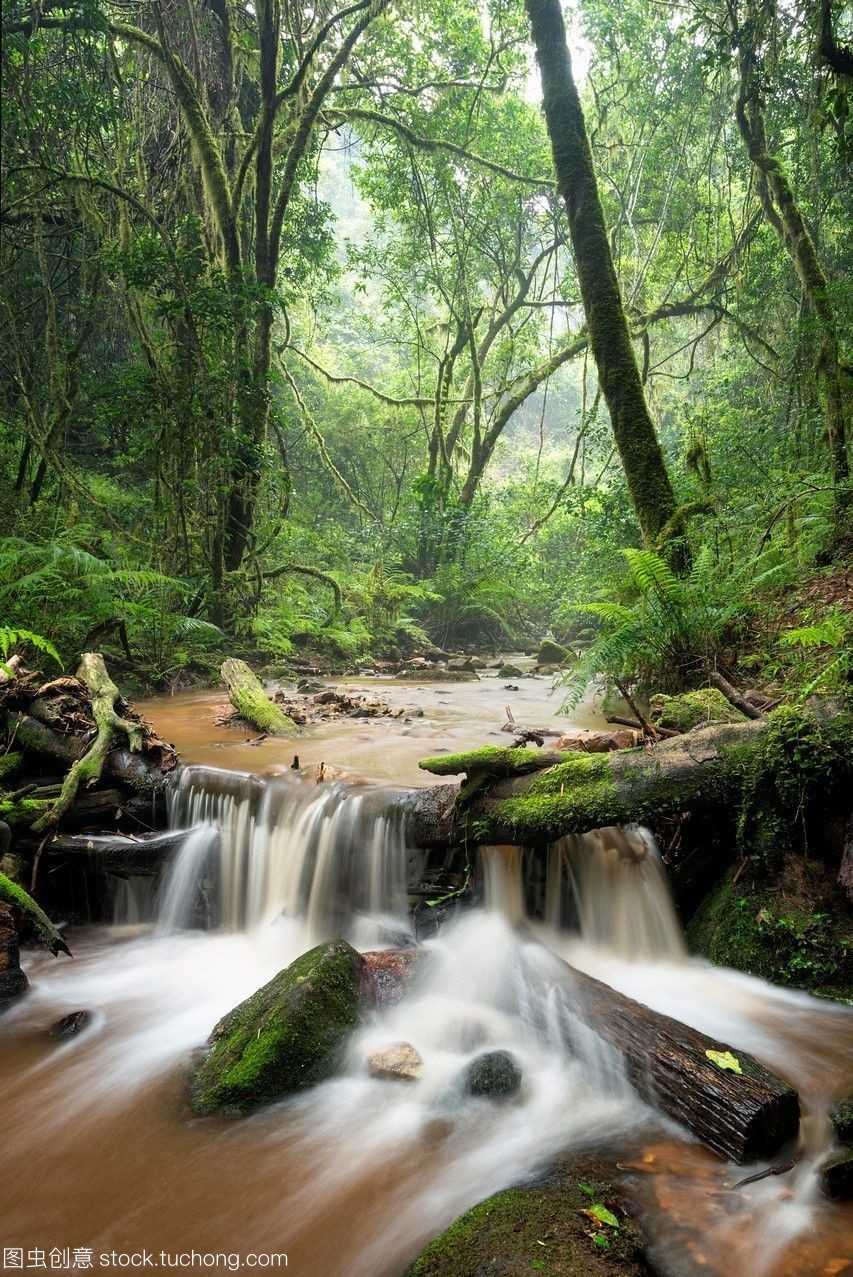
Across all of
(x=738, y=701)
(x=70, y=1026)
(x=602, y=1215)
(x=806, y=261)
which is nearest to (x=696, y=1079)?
(x=602, y=1215)

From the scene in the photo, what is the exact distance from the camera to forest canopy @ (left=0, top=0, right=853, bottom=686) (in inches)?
264

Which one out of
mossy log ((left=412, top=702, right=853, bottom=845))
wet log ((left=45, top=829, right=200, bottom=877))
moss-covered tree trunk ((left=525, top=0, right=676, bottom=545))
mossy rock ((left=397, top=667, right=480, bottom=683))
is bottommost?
wet log ((left=45, top=829, right=200, bottom=877))

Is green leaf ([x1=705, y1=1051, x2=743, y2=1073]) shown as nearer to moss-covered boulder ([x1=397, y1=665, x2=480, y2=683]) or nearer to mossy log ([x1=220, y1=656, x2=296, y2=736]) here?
mossy log ([x1=220, y1=656, x2=296, y2=736])

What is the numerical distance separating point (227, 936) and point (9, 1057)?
5.27 feet

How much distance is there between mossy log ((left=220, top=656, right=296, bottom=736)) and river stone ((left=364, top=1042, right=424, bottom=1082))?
14.6 feet

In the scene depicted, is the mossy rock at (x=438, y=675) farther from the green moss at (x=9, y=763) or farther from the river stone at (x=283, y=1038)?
the river stone at (x=283, y=1038)

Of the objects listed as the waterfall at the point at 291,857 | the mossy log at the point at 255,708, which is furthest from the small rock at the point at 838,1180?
the mossy log at the point at 255,708

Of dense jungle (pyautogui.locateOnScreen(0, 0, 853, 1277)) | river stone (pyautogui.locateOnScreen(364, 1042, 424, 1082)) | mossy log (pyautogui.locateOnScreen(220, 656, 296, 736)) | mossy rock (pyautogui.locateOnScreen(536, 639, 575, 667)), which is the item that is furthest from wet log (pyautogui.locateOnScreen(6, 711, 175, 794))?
mossy rock (pyautogui.locateOnScreen(536, 639, 575, 667))

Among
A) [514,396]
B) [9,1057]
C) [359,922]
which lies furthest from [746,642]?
[514,396]

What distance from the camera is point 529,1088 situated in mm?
2957

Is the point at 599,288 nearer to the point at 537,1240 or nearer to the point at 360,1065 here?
the point at 360,1065

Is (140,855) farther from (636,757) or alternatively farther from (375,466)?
(375,466)

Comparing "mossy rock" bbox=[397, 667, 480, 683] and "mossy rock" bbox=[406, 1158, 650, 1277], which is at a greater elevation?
"mossy rock" bbox=[397, 667, 480, 683]

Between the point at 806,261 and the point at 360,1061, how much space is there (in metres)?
9.18
